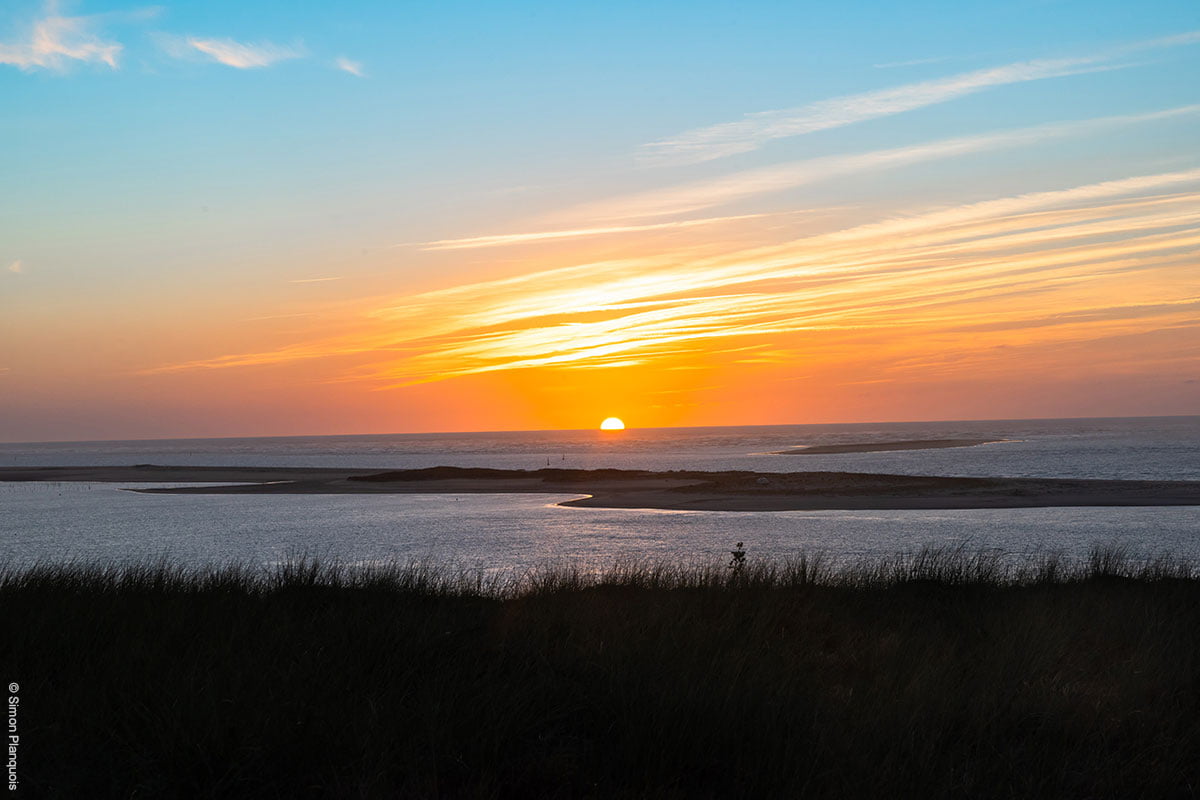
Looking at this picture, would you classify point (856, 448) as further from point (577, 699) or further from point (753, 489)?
point (577, 699)

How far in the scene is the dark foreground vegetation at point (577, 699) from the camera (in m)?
5.22

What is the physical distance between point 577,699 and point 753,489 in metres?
39.5

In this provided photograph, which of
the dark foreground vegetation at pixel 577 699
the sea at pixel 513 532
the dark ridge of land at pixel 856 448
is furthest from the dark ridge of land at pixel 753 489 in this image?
the dark ridge of land at pixel 856 448

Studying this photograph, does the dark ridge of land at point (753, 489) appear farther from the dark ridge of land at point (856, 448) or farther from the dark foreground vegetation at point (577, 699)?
the dark ridge of land at point (856, 448)

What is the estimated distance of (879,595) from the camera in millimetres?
11195

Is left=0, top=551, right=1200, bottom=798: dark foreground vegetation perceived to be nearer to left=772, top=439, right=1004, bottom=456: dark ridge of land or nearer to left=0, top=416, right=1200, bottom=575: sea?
left=0, top=416, right=1200, bottom=575: sea

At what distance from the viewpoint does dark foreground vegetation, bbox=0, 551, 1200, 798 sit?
17.1ft

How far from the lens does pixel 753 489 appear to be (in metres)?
44.8

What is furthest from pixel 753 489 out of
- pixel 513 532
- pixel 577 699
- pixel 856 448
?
pixel 856 448

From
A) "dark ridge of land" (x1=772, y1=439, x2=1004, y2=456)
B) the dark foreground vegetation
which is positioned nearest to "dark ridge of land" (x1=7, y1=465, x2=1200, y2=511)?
the dark foreground vegetation

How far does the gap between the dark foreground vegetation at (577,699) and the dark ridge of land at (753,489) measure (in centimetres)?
2817

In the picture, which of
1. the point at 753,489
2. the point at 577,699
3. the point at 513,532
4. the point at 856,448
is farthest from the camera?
the point at 856,448

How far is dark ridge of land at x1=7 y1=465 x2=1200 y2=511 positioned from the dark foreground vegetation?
28.2m

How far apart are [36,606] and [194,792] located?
166 inches
